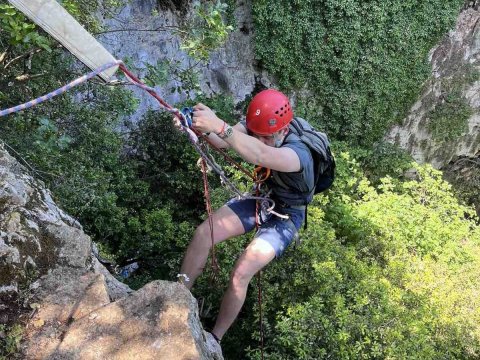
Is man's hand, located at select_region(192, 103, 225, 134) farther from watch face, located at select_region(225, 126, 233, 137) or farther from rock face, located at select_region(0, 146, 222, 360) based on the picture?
rock face, located at select_region(0, 146, 222, 360)

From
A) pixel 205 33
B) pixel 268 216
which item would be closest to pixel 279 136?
pixel 268 216

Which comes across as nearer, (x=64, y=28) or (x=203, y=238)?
(x=64, y=28)

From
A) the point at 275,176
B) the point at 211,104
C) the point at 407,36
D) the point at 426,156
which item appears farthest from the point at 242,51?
the point at 275,176

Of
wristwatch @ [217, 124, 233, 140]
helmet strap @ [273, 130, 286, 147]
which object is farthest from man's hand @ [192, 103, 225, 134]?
helmet strap @ [273, 130, 286, 147]

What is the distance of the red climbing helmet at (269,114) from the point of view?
371cm

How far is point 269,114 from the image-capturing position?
146 inches

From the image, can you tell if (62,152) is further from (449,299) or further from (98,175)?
(449,299)

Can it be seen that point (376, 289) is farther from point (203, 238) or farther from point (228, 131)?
point (228, 131)

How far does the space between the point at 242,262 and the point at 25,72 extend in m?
2.66

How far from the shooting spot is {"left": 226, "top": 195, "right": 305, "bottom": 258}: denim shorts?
3816 mm

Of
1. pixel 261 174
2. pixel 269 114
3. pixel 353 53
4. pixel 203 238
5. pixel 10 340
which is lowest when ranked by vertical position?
pixel 203 238

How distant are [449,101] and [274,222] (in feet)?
31.5

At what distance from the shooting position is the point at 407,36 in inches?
418

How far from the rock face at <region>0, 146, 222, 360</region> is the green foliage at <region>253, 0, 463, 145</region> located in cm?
789
